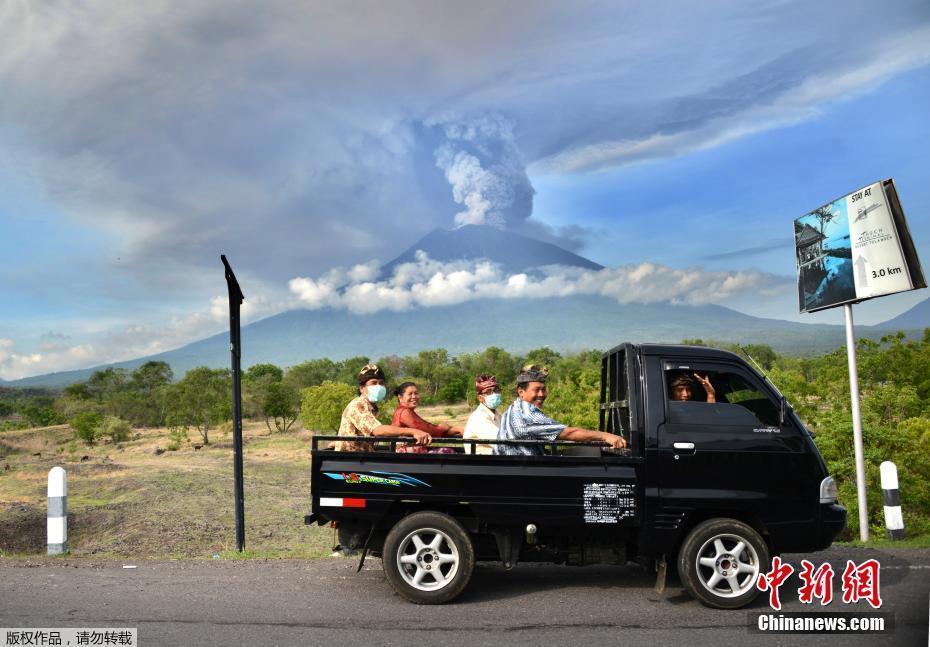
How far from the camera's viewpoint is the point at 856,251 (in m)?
11.2

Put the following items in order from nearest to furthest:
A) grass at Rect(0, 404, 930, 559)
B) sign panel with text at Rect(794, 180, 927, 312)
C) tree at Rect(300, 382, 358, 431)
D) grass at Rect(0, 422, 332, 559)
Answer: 1. sign panel with text at Rect(794, 180, 927, 312)
2. grass at Rect(0, 404, 930, 559)
3. grass at Rect(0, 422, 332, 559)
4. tree at Rect(300, 382, 358, 431)

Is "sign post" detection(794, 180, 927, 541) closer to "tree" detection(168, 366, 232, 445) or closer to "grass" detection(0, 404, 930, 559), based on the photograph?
"grass" detection(0, 404, 930, 559)

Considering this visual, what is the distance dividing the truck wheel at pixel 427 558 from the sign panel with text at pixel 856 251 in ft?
25.6

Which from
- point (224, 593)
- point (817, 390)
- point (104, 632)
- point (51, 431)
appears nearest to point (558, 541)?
point (224, 593)

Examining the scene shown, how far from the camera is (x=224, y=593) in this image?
685 centimetres

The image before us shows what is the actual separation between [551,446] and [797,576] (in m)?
2.94

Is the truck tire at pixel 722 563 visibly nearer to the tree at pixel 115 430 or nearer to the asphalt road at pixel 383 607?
the asphalt road at pixel 383 607

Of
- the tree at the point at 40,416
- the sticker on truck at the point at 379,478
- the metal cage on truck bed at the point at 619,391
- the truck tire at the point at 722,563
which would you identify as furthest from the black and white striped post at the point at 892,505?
the tree at the point at 40,416

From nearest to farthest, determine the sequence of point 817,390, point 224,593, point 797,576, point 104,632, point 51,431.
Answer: point 104,632
point 224,593
point 797,576
point 817,390
point 51,431

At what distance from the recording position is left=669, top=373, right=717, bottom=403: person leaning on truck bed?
658 cm

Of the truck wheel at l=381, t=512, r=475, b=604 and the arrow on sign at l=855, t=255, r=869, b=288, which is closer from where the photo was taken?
the truck wheel at l=381, t=512, r=475, b=604

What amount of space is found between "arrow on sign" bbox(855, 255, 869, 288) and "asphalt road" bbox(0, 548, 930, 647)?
14.9 feet

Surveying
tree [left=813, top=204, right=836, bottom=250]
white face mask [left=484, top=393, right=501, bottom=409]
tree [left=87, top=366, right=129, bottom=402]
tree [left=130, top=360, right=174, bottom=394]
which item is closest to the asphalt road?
white face mask [left=484, top=393, right=501, bottom=409]

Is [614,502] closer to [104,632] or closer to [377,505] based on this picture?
[377,505]
